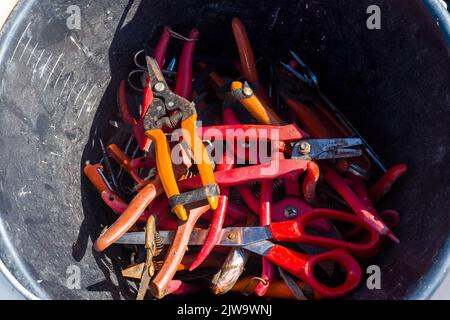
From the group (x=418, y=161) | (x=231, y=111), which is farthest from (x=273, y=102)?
(x=418, y=161)

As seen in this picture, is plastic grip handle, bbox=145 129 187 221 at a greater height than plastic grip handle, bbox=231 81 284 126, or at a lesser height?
lesser

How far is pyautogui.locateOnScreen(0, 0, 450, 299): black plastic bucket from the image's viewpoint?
1020 millimetres

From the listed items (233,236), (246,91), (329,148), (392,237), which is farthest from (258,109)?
(392,237)

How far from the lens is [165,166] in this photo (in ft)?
3.73

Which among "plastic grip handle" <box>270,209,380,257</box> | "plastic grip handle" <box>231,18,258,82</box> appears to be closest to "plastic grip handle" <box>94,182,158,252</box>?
Result: "plastic grip handle" <box>270,209,380,257</box>

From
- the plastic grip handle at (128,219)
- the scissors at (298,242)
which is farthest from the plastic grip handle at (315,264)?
the plastic grip handle at (128,219)

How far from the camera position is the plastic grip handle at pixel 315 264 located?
107cm

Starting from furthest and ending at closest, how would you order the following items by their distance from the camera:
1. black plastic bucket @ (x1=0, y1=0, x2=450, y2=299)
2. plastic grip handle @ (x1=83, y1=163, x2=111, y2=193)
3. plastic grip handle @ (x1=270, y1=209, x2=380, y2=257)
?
plastic grip handle @ (x1=83, y1=163, x2=111, y2=193) → plastic grip handle @ (x1=270, y1=209, x2=380, y2=257) → black plastic bucket @ (x1=0, y1=0, x2=450, y2=299)

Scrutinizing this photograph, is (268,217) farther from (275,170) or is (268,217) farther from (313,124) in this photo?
(313,124)

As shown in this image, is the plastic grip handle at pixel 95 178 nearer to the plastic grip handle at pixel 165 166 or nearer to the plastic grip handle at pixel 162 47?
the plastic grip handle at pixel 165 166

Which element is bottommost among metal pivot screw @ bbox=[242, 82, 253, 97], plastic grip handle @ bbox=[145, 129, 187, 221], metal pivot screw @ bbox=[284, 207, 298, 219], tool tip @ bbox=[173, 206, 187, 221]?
metal pivot screw @ bbox=[284, 207, 298, 219]

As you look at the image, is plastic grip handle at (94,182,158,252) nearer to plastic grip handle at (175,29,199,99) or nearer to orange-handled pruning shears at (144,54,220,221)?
orange-handled pruning shears at (144,54,220,221)

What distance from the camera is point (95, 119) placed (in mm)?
1339
